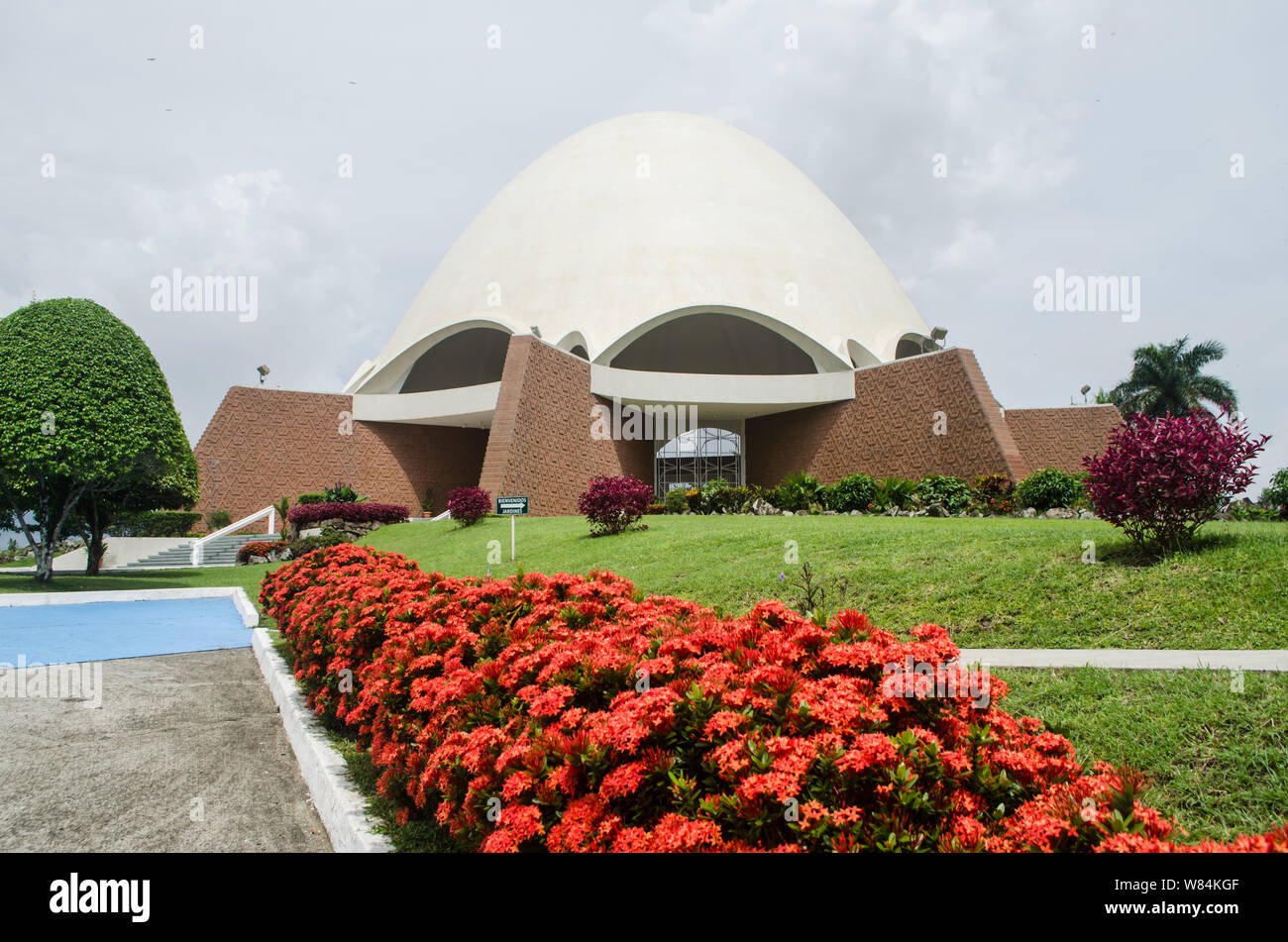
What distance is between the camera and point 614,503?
12617 millimetres

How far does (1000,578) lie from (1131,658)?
1.88m

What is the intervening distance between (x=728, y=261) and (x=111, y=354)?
19.5m

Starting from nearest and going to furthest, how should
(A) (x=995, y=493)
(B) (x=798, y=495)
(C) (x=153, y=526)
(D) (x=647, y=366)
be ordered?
(B) (x=798, y=495) < (A) (x=995, y=493) < (C) (x=153, y=526) < (D) (x=647, y=366)

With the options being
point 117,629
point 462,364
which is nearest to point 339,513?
point 117,629

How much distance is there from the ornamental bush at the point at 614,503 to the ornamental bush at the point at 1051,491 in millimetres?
8920

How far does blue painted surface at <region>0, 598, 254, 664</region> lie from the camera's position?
872 centimetres

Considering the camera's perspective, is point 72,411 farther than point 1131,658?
Yes

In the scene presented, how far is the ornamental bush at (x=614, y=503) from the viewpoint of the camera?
12.6m

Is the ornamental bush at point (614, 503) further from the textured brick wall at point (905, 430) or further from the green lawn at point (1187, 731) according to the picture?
the textured brick wall at point (905, 430)

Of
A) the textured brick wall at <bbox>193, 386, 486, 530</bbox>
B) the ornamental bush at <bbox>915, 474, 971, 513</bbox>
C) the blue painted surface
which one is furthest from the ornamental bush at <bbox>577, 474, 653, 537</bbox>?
the textured brick wall at <bbox>193, 386, 486, 530</bbox>

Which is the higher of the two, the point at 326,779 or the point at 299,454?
the point at 299,454

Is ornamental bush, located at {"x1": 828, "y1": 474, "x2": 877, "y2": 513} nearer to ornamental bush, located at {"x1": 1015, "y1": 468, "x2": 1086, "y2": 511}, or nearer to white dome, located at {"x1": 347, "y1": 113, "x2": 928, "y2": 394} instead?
ornamental bush, located at {"x1": 1015, "y1": 468, "x2": 1086, "y2": 511}

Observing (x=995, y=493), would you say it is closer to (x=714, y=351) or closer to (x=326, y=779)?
(x=714, y=351)

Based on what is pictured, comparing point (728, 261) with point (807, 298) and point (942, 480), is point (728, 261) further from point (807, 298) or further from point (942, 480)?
point (942, 480)
